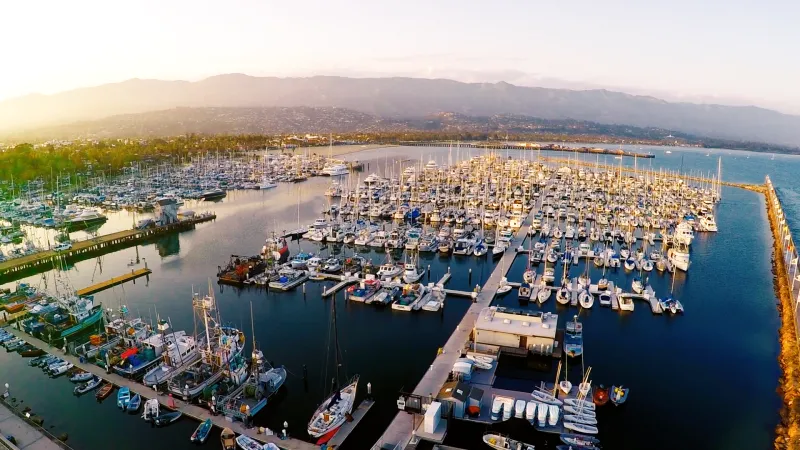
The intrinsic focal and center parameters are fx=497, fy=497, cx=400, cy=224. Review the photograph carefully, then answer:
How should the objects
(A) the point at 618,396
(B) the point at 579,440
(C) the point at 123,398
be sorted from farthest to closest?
(A) the point at 618,396, (C) the point at 123,398, (B) the point at 579,440

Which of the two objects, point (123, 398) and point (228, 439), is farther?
point (123, 398)

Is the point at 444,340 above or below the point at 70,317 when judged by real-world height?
below

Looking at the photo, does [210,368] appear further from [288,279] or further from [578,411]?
[578,411]

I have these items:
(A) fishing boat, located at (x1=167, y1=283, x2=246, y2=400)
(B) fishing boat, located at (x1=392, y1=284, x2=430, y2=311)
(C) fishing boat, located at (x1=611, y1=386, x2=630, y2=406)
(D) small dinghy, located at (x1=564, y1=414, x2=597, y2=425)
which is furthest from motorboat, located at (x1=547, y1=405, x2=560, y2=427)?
(B) fishing boat, located at (x1=392, y1=284, x2=430, y2=311)

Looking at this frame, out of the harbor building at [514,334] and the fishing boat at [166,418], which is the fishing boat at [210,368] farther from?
the harbor building at [514,334]

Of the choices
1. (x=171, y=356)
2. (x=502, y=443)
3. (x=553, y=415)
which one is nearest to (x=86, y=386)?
(x=171, y=356)

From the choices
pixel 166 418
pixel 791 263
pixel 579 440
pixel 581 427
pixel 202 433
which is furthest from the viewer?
pixel 791 263

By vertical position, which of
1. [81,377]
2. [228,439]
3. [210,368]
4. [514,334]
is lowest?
[81,377]

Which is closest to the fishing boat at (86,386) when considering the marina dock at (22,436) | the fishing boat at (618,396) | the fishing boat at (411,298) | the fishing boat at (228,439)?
the marina dock at (22,436)

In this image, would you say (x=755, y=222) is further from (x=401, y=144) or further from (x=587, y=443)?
(x=401, y=144)
